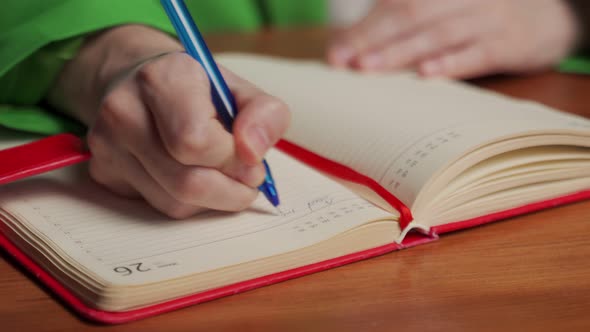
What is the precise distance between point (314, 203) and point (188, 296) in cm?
13

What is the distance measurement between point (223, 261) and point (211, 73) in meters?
0.13

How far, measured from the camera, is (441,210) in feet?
1.71

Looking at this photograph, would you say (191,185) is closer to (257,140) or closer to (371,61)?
(257,140)

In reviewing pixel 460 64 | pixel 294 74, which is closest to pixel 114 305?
pixel 294 74

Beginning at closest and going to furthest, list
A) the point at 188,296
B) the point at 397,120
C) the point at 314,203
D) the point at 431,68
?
1. the point at 188,296
2. the point at 314,203
3. the point at 397,120
4. the point at 431,68

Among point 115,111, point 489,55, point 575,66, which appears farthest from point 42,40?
point 575,66

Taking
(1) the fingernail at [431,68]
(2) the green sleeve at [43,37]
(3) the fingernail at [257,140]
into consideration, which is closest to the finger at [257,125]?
(3) the fingernail at [257,140]

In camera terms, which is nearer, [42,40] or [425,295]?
[425,295]

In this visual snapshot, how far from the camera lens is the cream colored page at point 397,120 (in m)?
0.55

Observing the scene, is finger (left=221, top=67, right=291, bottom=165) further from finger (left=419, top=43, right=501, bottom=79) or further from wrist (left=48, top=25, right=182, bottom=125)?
finger (left=419, top=43, right=501, bottom=79)

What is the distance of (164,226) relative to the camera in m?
0.49

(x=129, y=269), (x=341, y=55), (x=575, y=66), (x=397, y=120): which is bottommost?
(x=129, y=269)

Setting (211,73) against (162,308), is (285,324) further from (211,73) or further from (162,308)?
(211,73)

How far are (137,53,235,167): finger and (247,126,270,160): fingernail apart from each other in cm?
1
